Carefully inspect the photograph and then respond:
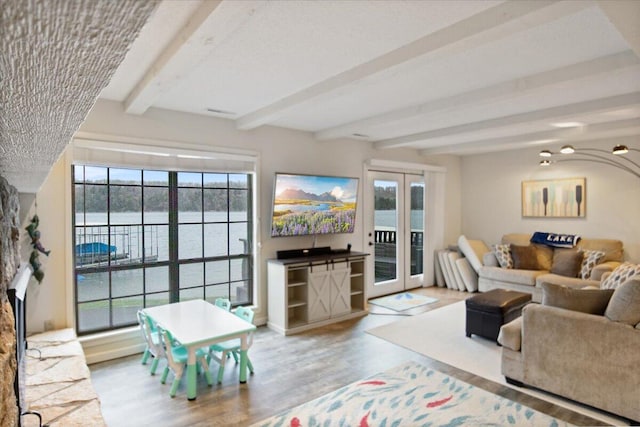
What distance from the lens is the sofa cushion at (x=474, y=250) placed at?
6410 mm

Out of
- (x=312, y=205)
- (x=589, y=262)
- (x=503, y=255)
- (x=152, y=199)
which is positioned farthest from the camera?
(x=503, y=255)

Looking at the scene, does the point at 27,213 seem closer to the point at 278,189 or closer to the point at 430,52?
the point at 278,189

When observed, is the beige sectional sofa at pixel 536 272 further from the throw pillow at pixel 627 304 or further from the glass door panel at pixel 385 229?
the throw pillow at pixel 627 304

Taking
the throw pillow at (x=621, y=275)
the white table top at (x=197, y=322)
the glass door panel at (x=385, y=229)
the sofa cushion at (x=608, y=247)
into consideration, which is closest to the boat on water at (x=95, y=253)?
the white table top at (x=197, y=322)

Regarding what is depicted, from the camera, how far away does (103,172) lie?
371 cm

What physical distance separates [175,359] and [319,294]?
2028mm

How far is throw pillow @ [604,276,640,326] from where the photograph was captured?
2.55 metres

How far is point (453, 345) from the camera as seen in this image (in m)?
4.02

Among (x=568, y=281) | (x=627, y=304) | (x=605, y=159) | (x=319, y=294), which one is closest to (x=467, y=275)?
(x=568, y=281)

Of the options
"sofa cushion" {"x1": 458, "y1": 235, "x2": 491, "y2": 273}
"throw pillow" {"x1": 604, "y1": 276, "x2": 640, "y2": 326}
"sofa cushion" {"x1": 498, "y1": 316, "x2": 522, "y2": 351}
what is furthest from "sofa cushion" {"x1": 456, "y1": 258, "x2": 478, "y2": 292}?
"throw pillow" {"x1": 604, "y1": 276, "x2": 640, "y2": 326}

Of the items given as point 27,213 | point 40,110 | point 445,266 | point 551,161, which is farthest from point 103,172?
point 551,161

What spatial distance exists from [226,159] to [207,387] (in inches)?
92.4

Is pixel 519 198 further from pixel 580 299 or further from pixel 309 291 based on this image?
pixel 309 291

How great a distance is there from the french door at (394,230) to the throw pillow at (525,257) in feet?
4.91
